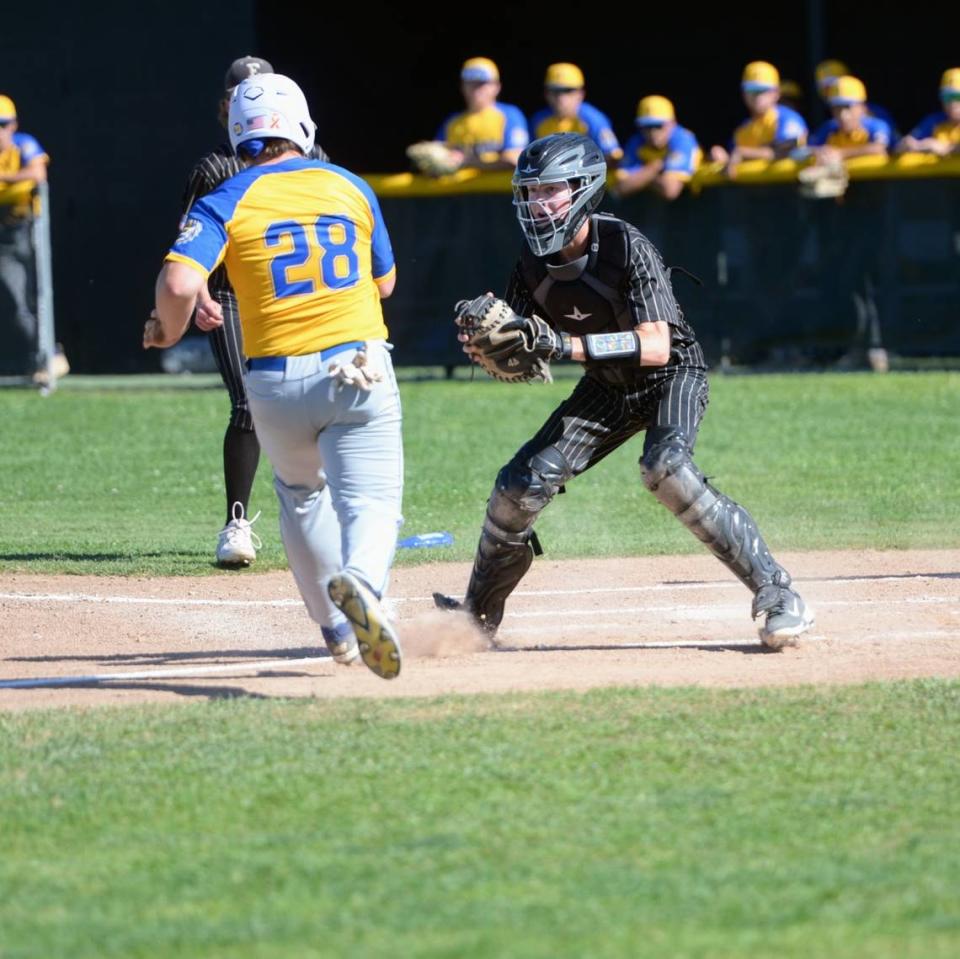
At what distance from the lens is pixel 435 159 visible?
16812mm

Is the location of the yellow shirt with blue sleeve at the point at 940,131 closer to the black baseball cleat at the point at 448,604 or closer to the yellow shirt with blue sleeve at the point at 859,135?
the yellow shirt with blue sleeve at the point at 859,135

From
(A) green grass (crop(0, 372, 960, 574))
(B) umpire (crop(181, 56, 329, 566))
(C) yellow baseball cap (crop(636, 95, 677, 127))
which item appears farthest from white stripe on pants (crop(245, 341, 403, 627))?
(C) yellow baseball cap (crop(636, 95, 677, 127))

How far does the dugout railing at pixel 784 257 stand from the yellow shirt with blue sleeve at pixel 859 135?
427 millimetres

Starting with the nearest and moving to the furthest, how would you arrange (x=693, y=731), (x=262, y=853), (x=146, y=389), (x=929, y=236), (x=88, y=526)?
(x=262, y=853) < (x=693, y=731) < (x=88, y=526) < (x=929, y=236) < (x=146, y=389)

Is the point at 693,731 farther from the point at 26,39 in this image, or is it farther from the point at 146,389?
the point at 26,39

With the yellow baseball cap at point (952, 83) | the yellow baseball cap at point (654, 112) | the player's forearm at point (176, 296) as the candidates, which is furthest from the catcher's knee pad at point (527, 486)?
the yellow baseball cap at point (952, 83)

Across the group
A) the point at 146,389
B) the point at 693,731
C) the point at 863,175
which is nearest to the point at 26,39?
the point at 146,389

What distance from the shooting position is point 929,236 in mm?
16281

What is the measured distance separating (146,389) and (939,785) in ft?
45.8

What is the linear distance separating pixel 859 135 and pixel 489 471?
6005 mm

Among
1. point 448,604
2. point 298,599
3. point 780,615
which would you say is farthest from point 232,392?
point 780,615

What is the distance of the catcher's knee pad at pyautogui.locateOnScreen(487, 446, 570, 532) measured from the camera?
701cm

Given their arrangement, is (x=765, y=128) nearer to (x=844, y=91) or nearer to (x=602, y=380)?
(x=844, y=91)

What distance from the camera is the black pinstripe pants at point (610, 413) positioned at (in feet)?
23.3
